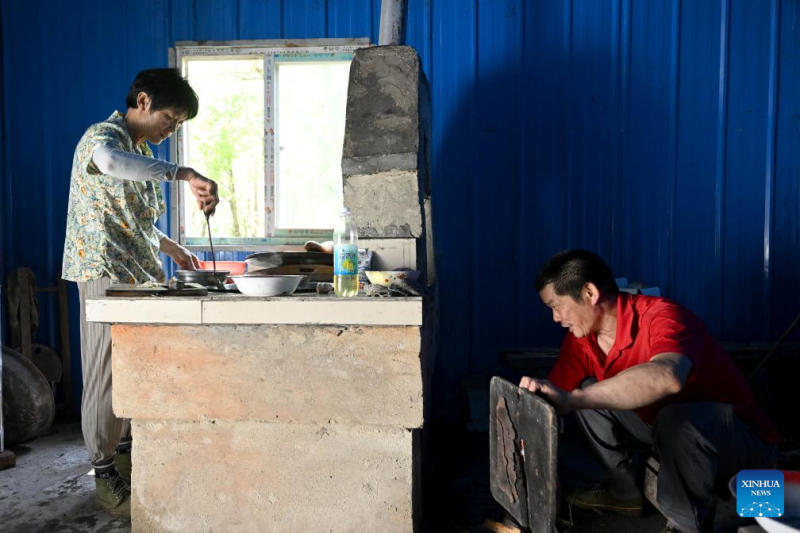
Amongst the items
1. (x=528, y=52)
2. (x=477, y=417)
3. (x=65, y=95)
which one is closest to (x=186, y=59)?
(x=65, y=95)

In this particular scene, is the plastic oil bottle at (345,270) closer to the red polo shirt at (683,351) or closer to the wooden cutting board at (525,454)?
the wooden cutting board at (525,454)

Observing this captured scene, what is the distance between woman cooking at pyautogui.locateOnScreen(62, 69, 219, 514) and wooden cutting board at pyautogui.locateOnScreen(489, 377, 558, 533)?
60.7 inches

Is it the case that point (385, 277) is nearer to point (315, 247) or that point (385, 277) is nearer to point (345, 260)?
point (345, 260)

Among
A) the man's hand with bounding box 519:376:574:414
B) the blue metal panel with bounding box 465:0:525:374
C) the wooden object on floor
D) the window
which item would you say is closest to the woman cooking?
the wooden object on floor

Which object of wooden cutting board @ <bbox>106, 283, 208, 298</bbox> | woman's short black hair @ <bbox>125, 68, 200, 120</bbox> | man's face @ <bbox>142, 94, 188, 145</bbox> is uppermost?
woman's short black hair @ <bbox>125, 68, 200, 120</bbox>

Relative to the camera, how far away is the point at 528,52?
4.08 meters

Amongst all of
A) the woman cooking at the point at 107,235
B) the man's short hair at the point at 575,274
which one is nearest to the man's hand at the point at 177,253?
the woman cooking at the point at 107,235

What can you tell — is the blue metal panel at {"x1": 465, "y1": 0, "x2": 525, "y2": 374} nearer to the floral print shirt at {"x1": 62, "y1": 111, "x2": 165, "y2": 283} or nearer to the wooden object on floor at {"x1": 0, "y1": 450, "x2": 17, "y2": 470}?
the floral print shirt at {"x1": 62, "y1": 111, "x2": 165, "y2": 283}

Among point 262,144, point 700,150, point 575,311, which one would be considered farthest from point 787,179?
point 262,144

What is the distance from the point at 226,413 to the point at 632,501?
1942 mm

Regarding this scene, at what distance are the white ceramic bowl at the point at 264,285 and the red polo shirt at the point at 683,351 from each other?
4.59 feet

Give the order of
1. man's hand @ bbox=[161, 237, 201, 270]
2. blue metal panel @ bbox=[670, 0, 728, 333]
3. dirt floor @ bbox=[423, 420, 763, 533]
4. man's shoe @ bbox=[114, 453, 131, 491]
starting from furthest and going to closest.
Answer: blue metal panel @ bbox=[670, 0, 728, 333] < man's hand @ bbox=[161, 237, 201, 270] < man's shoe @ bbox=[114, 453, 131, 491] < dirt floor @ bbox=[423, 420, 763, 533]

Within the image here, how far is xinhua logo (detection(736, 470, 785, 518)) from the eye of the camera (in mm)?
1466

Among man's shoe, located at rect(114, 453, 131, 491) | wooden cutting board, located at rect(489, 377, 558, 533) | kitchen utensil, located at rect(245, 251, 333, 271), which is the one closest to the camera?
wooden cutting board, located at rect(489, 377, 558, 533)
